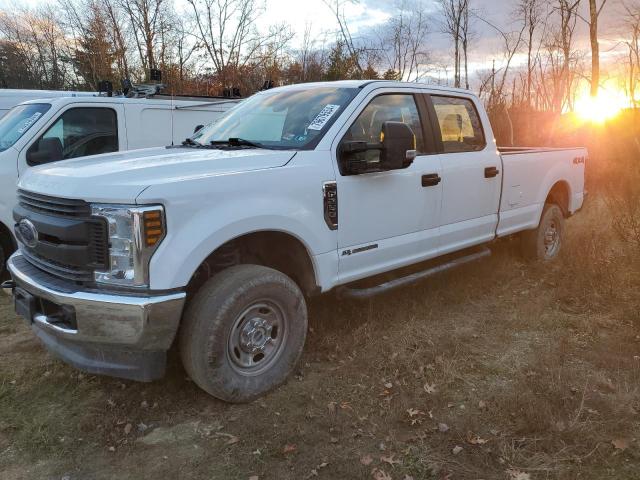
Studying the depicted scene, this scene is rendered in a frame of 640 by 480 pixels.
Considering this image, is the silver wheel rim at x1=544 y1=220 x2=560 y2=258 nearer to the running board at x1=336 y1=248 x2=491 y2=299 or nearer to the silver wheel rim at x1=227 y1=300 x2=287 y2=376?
the running board at x1=336 y1=248 x2=491 y2=299

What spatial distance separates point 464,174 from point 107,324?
3.39 m

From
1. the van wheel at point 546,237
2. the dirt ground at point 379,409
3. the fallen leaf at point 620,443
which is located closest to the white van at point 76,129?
the dirt ground at point 379,409

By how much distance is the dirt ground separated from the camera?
2842 millimetres

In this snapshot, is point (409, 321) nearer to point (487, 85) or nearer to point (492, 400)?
point (492, 400)

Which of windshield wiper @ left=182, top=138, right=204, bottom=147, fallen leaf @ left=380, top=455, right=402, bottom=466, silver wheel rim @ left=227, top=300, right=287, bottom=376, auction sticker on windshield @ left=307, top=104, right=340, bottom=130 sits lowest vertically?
fallen leaf @ left=380, top=455, right=402, bottom=466

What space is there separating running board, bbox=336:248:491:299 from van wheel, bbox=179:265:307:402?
0.55m

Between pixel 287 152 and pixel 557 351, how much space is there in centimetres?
258

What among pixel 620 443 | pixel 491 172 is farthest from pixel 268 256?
pixel 491 172

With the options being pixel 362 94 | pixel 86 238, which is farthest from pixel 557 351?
pixel 86 238

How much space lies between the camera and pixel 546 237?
6.62 meters

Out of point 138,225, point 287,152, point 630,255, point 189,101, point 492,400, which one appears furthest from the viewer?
point 189,101

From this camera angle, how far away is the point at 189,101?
25.8 feet

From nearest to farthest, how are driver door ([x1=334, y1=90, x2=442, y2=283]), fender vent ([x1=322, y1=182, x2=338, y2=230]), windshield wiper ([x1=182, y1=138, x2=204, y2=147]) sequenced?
fender vent ([x1=322, y1=182, x2=338, y2=230]) → driver door ([x1=334, y1=90, x2=442, y2=283]) → windshield wiper ([x1=182, y1=138, x2=204, y2=147])

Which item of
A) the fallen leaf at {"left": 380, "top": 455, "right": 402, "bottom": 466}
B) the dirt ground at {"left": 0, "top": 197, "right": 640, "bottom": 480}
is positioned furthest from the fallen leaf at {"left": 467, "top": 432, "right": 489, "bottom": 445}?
the fallen leaf at {"left": 380, "top": 455, "right": 402, "bottom": 466}
